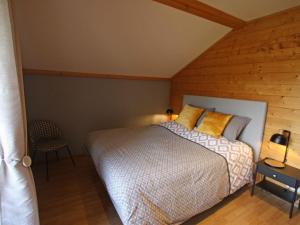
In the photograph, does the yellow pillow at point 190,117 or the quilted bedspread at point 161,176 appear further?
the yellow pillow at point 190,117

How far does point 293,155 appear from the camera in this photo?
6.98 ft

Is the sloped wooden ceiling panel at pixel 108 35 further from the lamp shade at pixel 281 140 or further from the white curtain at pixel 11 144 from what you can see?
the lamp shade at pixel 281 140

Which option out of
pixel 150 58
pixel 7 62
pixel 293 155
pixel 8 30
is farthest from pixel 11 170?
pixel 293 155

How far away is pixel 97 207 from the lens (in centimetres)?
193

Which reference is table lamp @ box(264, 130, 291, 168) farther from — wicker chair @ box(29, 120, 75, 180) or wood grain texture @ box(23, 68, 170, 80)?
wicker chair @ box(29, 120, 75, 180)

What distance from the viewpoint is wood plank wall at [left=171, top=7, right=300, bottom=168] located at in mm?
2100

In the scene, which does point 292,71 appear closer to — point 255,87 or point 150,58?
point 255,87

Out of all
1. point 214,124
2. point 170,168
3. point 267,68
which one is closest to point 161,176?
point 170,168

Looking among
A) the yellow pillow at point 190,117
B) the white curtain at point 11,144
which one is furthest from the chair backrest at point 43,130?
the yellow pillow at point 190,117

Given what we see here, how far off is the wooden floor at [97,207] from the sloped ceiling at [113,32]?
1.73m

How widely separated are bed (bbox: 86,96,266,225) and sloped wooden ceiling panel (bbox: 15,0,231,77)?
1.16 m

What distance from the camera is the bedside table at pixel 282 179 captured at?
1854mm

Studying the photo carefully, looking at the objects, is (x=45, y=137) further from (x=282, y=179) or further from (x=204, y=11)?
(x=282, y=179)

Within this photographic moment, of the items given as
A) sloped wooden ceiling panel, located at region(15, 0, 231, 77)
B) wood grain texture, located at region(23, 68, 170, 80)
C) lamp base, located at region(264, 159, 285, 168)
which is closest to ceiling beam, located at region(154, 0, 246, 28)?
sloped wooden ceiling panel, located at region(15, 0, 231, 77)
